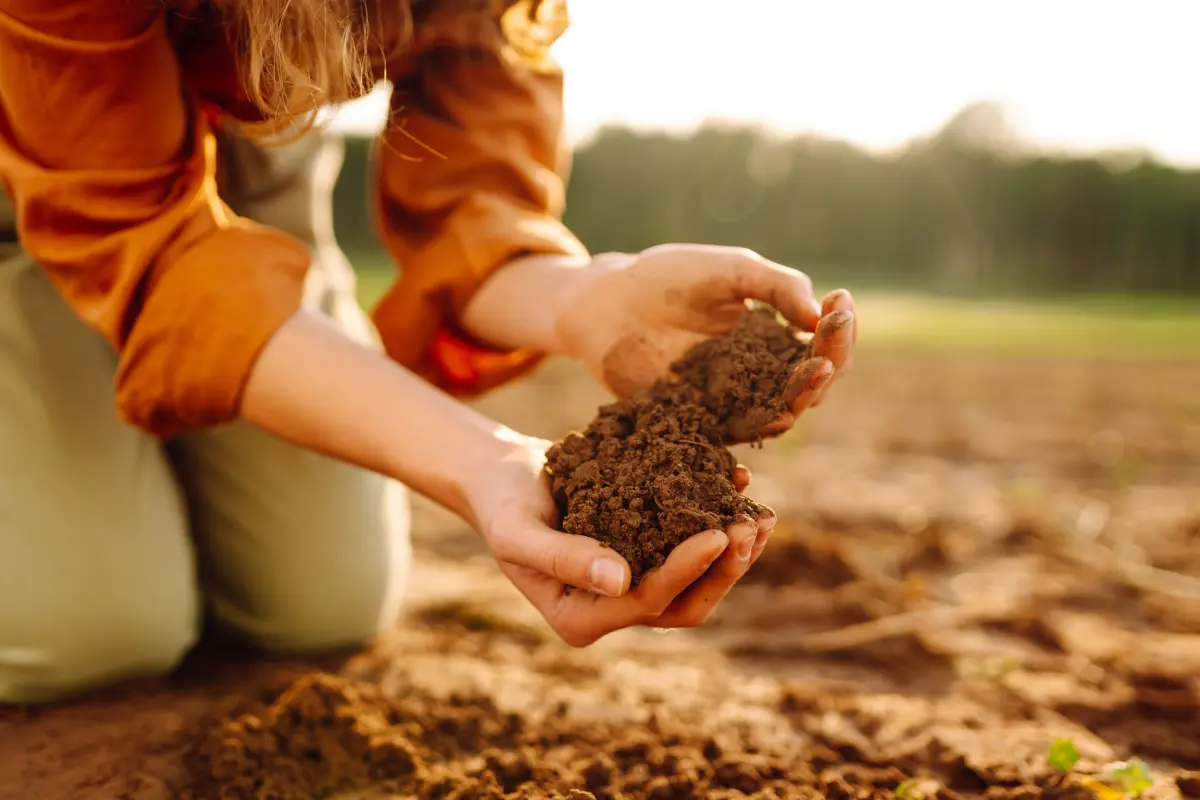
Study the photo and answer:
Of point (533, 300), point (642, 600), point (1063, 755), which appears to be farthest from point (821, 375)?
point (1063, 755)

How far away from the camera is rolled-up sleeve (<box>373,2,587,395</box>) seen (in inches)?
74.5

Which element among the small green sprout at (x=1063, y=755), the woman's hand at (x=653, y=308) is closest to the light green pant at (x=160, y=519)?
the woman's hand at (x=653, y=308)

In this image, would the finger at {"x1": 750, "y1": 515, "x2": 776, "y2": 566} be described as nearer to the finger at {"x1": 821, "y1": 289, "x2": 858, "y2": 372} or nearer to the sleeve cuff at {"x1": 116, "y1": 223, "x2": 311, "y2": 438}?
the finger at {"x1": 821, "y1": 289, "x2": 858, "y2": 372}

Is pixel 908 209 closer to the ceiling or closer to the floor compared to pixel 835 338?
closer to the floor

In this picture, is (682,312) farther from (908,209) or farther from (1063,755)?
(908,209)

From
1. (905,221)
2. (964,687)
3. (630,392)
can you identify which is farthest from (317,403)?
(905,221)

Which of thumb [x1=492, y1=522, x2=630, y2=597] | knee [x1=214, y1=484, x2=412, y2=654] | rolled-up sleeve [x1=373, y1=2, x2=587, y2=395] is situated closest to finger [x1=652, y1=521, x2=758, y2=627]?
thumb [x1=492, y1=522, x2=630, y2=597]

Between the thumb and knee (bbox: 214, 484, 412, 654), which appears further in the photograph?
knee (bbox: 214, 484, 412, 654)

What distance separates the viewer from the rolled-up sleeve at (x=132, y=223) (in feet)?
4.63

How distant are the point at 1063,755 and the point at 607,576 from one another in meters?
0.91

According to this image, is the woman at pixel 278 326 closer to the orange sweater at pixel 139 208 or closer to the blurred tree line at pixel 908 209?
→ the orange sweater at pixel 139 208

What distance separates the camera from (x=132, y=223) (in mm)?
1495

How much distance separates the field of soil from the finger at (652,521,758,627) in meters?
0.42

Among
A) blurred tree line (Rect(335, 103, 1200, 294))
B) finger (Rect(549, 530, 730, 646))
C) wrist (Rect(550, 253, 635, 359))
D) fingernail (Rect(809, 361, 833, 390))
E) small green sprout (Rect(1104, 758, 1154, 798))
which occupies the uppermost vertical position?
fingernail (Rect(809, 361, 833, 390))
